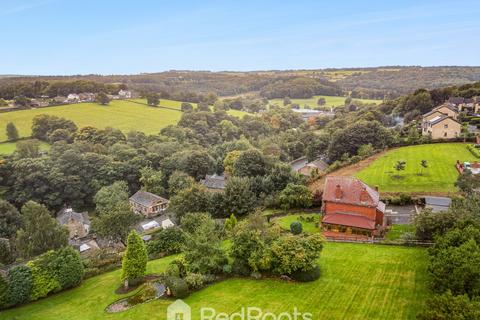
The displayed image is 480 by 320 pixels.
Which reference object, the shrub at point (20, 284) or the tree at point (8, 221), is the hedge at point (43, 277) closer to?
the shrub at point (20, 284)

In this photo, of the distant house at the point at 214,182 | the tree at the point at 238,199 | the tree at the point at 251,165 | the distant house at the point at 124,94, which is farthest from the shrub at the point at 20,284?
the distant house at the point at 124,94

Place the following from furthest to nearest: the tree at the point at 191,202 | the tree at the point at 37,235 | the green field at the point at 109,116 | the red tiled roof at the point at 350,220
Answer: the green field at the point at 109,116, the tree at the point at 191,202, the tree at the point at 37,235, the red tiled roof at the point at 350,220

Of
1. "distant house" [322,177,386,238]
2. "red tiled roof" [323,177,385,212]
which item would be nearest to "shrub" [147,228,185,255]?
"distant house" [322,177,386,238]

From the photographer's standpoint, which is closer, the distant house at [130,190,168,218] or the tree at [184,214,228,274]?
the tree at [184,214,228,274]

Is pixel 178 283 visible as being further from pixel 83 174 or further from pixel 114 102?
pixel 114 102

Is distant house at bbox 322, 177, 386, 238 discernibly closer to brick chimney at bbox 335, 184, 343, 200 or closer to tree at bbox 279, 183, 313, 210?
brick chimney at bbox 335, 184, 343, 200

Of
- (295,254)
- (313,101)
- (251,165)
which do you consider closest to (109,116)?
(251,165)
